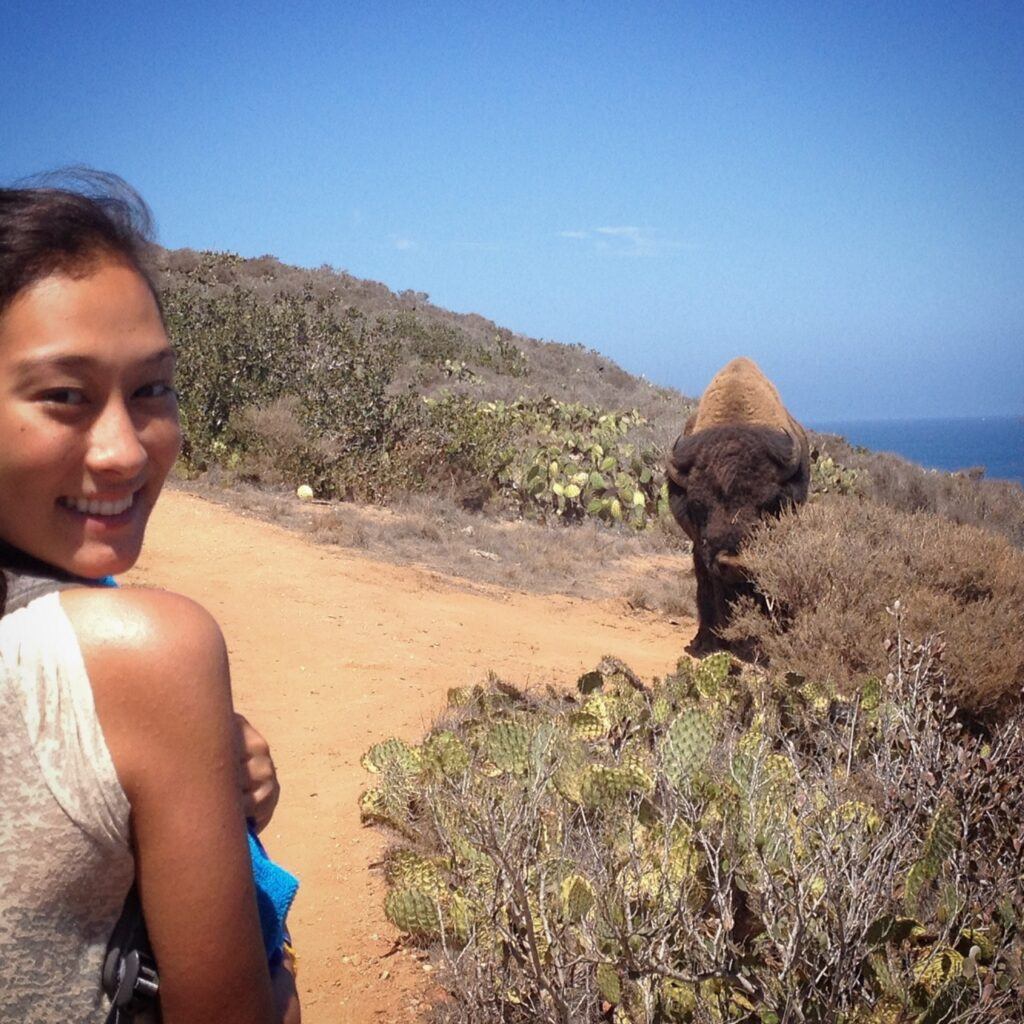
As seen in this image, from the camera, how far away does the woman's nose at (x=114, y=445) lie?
47.0 inches

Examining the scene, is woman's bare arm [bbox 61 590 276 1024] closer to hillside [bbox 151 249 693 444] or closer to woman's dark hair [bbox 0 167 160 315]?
woman's dark hair [bbox 0 167 160 315]

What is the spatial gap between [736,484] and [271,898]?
20.1ft

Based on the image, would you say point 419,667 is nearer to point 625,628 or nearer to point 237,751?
point 625,628

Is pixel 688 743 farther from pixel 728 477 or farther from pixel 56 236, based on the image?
pixel 728 477

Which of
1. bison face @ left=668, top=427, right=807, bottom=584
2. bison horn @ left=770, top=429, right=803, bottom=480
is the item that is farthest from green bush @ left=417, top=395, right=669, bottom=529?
bison horn @ left=770, top=429, right=803, bottom=480

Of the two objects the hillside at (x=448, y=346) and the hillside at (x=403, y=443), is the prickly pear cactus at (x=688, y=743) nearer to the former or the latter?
the hillside at (x=403, y=443)

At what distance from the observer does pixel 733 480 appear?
279 inches

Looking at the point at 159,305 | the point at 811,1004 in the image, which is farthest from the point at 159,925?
the point at 811,1004

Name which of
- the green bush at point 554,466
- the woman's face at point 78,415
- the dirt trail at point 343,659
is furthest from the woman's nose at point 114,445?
the green bush at point 554,466

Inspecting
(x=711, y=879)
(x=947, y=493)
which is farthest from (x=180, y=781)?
(x=947, y=493)

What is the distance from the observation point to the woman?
102cm

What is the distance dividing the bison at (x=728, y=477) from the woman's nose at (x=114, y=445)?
20.1ft

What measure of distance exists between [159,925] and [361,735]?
4.52 m

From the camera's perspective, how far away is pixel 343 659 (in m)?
6.78
